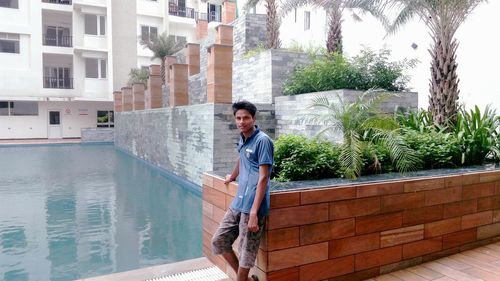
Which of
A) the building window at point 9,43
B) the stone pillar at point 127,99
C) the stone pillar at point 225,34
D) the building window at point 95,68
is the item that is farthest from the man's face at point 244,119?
the building window at point 9,43

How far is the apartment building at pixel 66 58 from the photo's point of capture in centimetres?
2278

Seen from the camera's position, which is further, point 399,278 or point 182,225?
point 182,225

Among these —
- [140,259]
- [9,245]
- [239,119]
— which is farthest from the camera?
[9,245]

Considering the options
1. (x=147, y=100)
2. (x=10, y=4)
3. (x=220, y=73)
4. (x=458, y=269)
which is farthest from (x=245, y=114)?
(x=10, y=4)

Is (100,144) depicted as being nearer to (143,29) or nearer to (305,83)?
(143,29)

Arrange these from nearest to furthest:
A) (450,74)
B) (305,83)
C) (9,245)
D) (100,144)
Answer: (9,245)
(450,74)
(305,83)
(100,144)

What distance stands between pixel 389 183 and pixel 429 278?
3.01ft

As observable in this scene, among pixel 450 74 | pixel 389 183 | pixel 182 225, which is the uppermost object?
pixel 450 74

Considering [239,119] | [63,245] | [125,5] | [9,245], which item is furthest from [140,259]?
[125,5]

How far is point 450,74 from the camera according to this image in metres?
6.96

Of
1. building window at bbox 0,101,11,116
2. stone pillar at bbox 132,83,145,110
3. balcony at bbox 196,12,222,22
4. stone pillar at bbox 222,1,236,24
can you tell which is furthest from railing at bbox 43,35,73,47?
stone pillar at bbox 222,1,236,24

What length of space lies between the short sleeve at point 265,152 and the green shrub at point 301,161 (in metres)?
0.90

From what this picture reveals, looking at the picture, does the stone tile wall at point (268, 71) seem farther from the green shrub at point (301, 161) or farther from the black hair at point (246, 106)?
the black hair at point (246, 106)

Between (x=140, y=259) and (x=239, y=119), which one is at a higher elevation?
(x=239, y=119)
